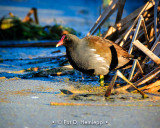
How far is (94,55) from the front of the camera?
10.2ft

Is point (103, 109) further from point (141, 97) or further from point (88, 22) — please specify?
point (88, 22)

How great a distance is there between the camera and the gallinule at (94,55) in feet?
10.1

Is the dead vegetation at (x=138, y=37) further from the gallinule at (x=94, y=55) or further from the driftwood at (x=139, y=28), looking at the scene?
the gallinule at (x=94, y=55)

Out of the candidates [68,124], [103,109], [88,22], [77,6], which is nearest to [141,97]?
[103,109]

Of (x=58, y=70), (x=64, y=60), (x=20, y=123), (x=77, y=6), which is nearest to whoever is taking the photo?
(x=20, y=123)

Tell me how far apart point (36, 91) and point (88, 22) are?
537 cm

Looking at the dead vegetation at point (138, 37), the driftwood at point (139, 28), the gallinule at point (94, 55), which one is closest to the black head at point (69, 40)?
the gallinule at point (94, 55)

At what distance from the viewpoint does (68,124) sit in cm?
197

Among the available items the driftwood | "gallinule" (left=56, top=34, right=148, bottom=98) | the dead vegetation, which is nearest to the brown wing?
"gallinule" (left=56, top=34, right=148, bottom=98)

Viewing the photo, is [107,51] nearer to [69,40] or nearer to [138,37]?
[69,40]

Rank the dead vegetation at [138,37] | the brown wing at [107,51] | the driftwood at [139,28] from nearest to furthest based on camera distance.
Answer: the dead vegetation at [138,37] → the brown wing at [107,51] → the driftwood at [139,28]

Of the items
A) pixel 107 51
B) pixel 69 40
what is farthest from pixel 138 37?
pixel 69 40

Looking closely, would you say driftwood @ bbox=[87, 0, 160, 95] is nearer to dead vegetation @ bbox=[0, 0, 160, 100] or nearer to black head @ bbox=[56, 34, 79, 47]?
dead vegetation @ bbox=[0, 0, 160, 100]

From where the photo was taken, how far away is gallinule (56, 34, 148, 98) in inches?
121
